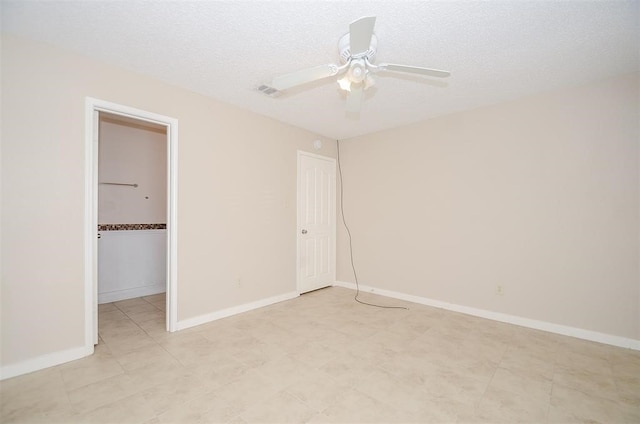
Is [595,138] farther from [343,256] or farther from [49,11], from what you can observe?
[49,11]

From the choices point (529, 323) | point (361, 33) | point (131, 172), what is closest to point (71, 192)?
point (131, 172)

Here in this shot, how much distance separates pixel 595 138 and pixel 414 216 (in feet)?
6.71

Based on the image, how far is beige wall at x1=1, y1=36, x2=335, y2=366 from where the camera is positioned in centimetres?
212

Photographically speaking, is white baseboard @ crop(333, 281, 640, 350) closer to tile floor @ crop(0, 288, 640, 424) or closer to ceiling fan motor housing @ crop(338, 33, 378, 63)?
tile floor @ crop(0, 288, 640, 424)

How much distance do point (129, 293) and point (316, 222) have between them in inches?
116

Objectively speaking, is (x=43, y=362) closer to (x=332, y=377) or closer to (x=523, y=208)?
(x=332, y=377)

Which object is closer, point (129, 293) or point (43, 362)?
point (43, 362)

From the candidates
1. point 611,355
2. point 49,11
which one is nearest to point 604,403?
point 611,355

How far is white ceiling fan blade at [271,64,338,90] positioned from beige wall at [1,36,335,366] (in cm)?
158

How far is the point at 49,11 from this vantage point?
1.89 m

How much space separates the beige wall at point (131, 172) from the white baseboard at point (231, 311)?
7.04 feet

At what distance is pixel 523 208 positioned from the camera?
10.5 ft

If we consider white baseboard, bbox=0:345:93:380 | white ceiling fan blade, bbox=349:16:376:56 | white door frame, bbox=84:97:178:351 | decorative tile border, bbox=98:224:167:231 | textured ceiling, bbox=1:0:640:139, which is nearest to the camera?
white ceiling fan blade, bbox=349:16:376:56

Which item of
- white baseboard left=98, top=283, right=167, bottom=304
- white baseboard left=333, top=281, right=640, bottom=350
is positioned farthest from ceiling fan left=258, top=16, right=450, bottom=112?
white baseboard left=98, top=283, right=167, bottom=304
